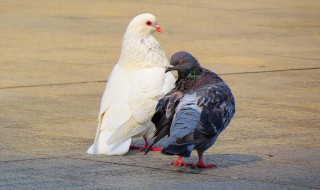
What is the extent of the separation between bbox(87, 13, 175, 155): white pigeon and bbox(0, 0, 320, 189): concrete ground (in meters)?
0.17

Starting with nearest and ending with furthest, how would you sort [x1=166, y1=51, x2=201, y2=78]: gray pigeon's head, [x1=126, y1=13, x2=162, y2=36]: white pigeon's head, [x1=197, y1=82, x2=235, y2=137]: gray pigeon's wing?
[x1=197, y1=82, x2=235, y2=137]: gray pigeon's wing
[x1=166, y1=51, x2=201, y2=78]: gray pigeon's head
[x1=126, y1=13, x2=162, y2=36]: white pigeon's head

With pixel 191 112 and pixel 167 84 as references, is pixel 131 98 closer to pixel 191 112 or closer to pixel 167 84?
pixel 167 84

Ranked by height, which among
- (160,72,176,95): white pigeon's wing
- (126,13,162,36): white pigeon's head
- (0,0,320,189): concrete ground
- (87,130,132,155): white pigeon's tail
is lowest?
(0,0,320,189): concrete ground

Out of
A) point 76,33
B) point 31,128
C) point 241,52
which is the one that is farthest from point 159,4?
point 31,128

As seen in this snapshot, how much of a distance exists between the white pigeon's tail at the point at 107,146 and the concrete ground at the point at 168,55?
0.07 meters

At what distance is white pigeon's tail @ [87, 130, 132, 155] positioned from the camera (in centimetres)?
931

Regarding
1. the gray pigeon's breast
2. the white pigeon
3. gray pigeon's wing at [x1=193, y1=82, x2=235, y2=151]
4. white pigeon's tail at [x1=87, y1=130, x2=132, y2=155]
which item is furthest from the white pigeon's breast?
the gray pigeon's breast

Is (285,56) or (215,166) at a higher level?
(215,166)

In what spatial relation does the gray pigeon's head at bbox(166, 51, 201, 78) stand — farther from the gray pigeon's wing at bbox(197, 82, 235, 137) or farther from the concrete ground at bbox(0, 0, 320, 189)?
the concrete ground at bbox(0, 0, 320, 189)

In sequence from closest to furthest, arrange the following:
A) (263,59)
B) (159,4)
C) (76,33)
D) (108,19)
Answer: (263,59)
(76,33)
(108,19)
(159,4)

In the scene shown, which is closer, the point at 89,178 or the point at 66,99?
the point at 89,178

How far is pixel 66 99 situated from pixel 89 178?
3944mm

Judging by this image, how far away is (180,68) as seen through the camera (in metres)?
8.83

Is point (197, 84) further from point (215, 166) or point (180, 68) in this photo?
point (215, 166)
